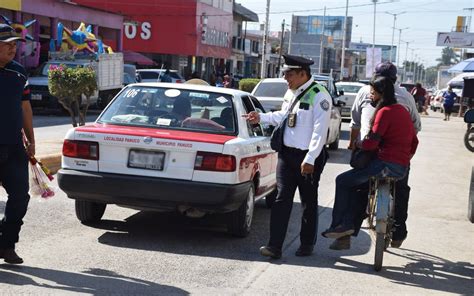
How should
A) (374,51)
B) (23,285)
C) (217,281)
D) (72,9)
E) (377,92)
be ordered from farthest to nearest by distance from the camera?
(374,51), (72,9), (377,92), (217,281), (23,285)

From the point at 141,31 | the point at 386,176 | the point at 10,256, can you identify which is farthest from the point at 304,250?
the point at 141,31

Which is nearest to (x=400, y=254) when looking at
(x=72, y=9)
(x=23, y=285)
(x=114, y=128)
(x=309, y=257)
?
(x=309, y=257)

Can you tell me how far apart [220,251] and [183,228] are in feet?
3.62

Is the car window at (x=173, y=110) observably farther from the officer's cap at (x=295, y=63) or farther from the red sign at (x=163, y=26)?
the red sign at (x=163, y=26)

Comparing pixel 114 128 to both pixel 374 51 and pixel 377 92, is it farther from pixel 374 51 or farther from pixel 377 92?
pixel 374 51

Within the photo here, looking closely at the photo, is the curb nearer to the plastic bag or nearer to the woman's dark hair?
the plastic bag

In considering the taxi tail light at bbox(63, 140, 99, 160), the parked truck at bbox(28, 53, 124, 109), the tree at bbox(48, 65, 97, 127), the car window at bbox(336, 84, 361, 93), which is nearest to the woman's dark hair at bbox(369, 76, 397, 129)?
the taxi tail light at bbox(63, 140, 99, 160)

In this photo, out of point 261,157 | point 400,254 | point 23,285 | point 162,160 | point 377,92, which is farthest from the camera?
point 261,157

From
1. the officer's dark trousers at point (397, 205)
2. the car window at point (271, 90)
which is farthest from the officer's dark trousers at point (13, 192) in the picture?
the car window at point (271, 90)

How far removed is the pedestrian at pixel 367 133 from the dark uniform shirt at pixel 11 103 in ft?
9.80

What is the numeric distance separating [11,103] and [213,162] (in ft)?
6.44

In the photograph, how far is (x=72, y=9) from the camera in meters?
36.5

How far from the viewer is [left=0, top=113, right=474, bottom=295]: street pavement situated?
5582 millimetres

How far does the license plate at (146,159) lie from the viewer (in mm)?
6809
